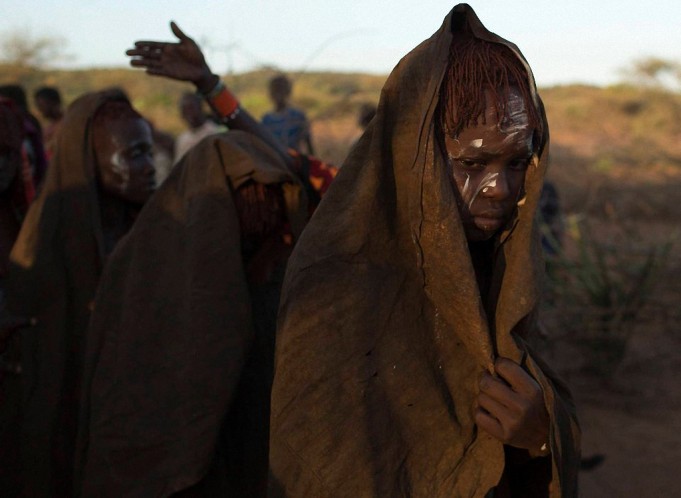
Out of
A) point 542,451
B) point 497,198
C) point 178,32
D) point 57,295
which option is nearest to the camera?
point 497,198

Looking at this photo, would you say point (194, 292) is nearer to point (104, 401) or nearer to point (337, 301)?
point (104, 401)

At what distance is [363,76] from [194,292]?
37821 mm

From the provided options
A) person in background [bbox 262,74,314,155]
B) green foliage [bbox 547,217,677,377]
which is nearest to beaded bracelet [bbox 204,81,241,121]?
person in background [bbox 262,74,314,155]

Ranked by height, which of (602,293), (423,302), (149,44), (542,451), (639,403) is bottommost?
(639,403)

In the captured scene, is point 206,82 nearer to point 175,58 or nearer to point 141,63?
point 175,58

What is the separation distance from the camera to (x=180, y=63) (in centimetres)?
420

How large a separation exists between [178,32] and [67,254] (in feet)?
3.70

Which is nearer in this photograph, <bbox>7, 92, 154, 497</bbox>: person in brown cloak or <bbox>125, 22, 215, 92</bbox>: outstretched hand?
<bbox>7, 92, 154, 497</bbox>: person in brown cloak

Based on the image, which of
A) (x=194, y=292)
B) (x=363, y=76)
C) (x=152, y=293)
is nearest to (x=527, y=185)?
(x=194, y=292)

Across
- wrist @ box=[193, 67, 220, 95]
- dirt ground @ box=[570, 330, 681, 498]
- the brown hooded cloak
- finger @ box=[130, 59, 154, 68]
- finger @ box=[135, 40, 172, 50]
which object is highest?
finger @ box=[135, 40, 172, 50]

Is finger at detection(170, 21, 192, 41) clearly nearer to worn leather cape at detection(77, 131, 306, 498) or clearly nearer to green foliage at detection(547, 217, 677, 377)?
worn leather cape at detection(77, 131, 306, 498)

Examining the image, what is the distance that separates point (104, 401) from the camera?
3193 mm

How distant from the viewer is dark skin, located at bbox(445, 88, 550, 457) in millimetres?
2006

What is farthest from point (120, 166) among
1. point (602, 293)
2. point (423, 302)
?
point (602, 293)
